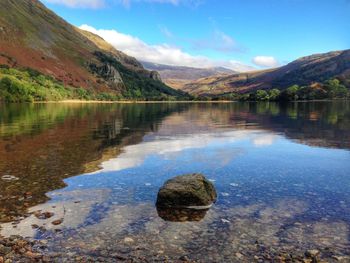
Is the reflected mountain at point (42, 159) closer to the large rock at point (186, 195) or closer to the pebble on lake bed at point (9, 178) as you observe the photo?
the pebble on lake bed at point (9, 178)

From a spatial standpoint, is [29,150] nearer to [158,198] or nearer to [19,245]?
[158,198]

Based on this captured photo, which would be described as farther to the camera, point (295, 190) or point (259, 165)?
point (259, 165)

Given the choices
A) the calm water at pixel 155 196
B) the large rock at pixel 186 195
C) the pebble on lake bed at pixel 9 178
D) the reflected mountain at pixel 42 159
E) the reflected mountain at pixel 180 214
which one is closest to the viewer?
the calm water at pixel 155 196

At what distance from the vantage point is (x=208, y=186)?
18.3 m

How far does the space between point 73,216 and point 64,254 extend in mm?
3798

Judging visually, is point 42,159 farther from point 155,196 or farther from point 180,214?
point 180,214

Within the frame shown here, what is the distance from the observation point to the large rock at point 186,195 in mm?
17297

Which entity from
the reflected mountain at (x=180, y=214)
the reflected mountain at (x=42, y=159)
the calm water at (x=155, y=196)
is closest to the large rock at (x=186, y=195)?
the reflected mountain at (x=180, y=214)

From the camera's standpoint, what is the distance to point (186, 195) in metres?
17.3

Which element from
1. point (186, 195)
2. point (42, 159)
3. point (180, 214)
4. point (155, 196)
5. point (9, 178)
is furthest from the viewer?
point (42, 159)

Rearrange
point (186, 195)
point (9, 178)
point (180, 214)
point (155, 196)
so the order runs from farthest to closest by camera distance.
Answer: point (9, 178) → point (155, 196) → point (186, 195) → point (180, 214)

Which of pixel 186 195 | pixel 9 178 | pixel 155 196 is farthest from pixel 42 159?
pixel 186 195

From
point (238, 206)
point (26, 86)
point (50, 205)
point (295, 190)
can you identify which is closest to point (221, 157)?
point (295, 190)

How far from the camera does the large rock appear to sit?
17.3 metres
